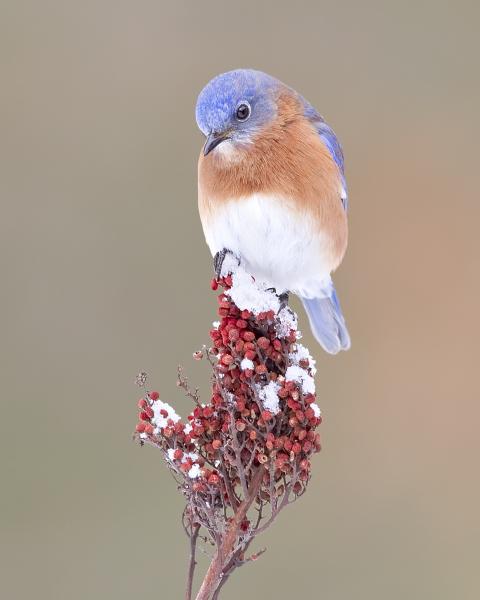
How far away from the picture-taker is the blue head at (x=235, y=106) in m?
2.25

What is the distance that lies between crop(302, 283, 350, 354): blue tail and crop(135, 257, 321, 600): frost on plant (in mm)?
1074

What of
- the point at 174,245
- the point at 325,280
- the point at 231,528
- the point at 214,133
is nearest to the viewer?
the point at 231,528

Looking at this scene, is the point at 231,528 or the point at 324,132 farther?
the point at 324,132

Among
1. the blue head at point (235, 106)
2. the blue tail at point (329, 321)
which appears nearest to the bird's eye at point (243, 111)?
the blue head at point (235, 106)

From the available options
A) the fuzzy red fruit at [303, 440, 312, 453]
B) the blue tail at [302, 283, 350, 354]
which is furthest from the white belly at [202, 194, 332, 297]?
the fuzzy red fruit at [303, 440, 312, 453]

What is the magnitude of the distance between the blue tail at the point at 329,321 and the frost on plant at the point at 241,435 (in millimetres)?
1074

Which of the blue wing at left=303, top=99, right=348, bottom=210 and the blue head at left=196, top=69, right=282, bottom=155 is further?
the blue wing at left=303, top=99, right=348, bottom=210

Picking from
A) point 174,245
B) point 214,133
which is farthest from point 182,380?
point 174,245

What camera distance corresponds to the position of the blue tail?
2994mm

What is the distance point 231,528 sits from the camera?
1.78 metres

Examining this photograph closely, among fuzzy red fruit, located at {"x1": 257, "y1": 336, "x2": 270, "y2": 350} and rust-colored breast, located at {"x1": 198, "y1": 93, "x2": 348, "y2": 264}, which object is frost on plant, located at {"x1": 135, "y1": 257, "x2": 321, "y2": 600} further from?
rust-colored breast, located at {"x1": 198, "y1": 93, "x2": 348, "y2": 264}

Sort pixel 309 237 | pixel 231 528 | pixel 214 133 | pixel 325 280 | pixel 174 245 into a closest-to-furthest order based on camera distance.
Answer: pixel 231 528 < pixel 214 133 < pixel 309 237 < pixel 325 280 < pixel 174 245

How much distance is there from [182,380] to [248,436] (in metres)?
0.19

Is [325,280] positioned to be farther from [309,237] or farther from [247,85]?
[247,85]
